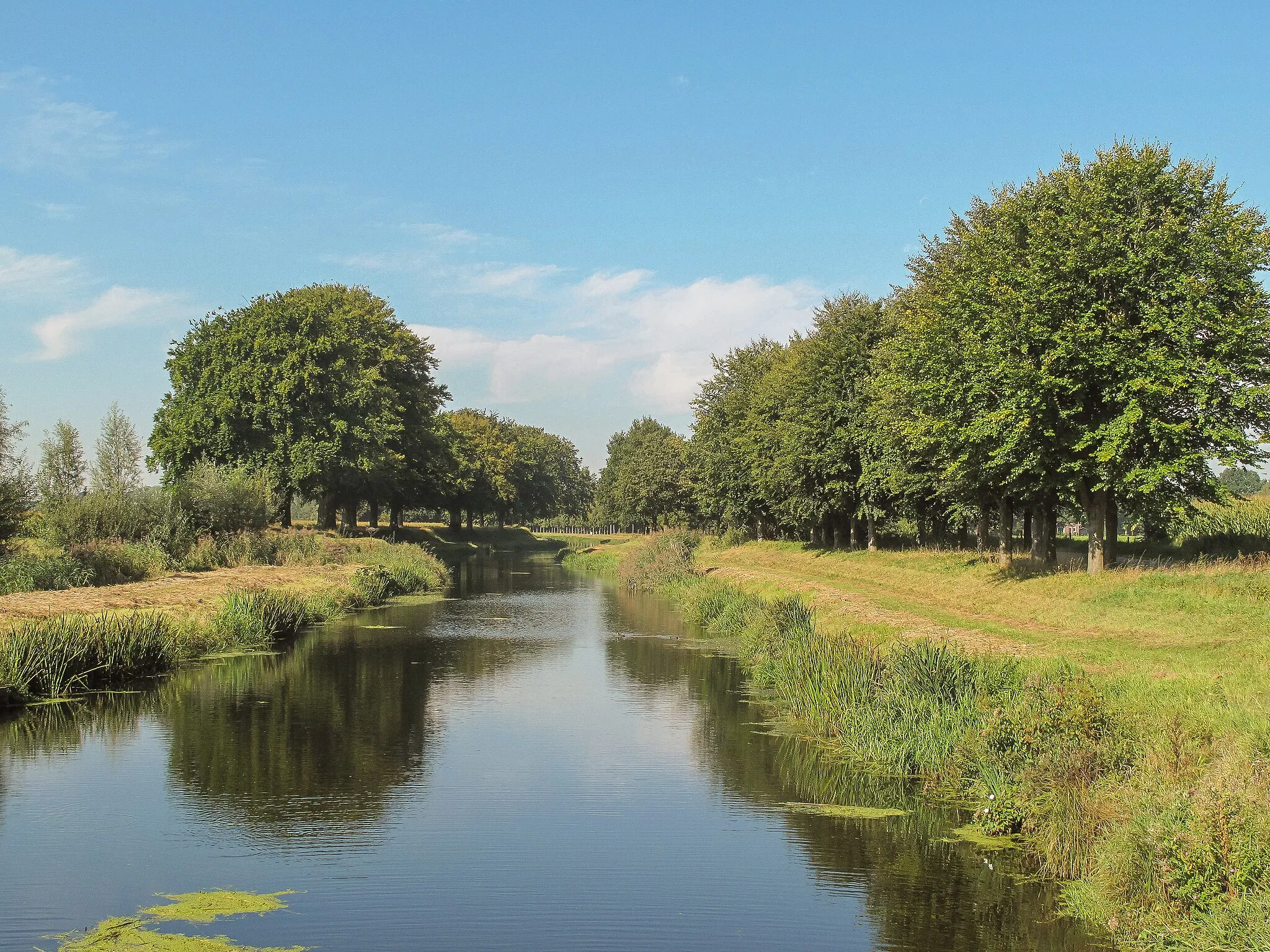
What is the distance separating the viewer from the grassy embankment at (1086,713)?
412 inches

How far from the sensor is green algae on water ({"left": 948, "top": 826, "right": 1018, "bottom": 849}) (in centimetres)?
1402

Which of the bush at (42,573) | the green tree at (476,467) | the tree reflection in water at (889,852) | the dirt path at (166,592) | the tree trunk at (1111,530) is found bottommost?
the tree reflection in water at (889,852)

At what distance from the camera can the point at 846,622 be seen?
2952 centimetres

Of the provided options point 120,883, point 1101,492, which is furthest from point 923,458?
point 120,883

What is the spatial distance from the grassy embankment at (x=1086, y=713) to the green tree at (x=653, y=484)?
63295mm

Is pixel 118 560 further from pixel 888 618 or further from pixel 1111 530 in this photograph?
pixel 1111 530

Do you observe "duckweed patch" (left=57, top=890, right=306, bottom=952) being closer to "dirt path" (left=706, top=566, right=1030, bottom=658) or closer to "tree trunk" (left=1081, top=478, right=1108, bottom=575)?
"dirt path" (left=706, top=566, right=1030, bottom=658)

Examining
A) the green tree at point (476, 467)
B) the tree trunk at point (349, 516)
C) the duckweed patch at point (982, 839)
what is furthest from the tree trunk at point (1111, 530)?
the green tree at point (476, 467)

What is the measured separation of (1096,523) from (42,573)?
33.9 metres

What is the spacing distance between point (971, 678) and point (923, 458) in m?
23.0

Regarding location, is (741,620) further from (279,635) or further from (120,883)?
(120,883)

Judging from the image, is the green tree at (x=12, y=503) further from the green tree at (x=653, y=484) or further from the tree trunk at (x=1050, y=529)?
the green tree at (x=653, y=484)

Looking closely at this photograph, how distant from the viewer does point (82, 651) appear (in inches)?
918

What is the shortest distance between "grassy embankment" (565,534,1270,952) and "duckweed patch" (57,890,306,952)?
9.03m
